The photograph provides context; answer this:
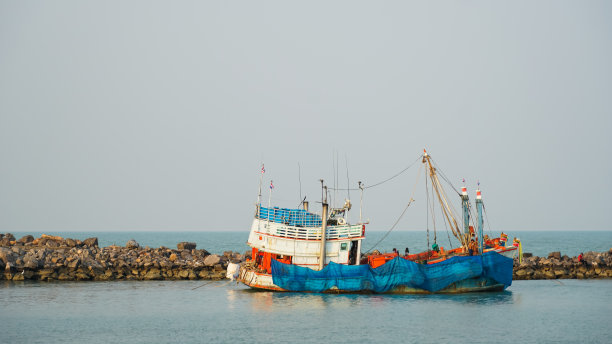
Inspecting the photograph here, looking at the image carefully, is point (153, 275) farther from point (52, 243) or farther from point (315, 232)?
point (315, 232)

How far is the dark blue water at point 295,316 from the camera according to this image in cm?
3019

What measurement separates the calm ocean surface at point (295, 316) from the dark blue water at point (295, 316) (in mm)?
52

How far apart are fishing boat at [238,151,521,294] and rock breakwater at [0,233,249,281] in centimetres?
1278

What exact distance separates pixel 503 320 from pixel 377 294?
31.1 feet

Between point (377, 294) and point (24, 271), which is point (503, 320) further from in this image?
point (24, 271)

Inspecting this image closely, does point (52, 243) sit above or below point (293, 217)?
below

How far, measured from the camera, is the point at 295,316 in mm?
34469

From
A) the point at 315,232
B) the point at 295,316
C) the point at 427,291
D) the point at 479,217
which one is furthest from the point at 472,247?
the point at 295,316

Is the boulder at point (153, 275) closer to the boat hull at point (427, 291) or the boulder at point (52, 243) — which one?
the boat hull at point (427, 291)

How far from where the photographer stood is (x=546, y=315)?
35.1m

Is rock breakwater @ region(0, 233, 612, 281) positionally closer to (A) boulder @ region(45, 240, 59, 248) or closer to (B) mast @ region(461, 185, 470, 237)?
(A) boulder @ region(45, 240, 59, 248)

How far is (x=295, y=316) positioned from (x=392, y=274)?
8.34 m

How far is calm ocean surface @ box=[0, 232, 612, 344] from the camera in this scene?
Answer: 99.1ft

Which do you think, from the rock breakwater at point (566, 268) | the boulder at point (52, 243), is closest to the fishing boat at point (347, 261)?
the rock breakwater at point (566, 268)
